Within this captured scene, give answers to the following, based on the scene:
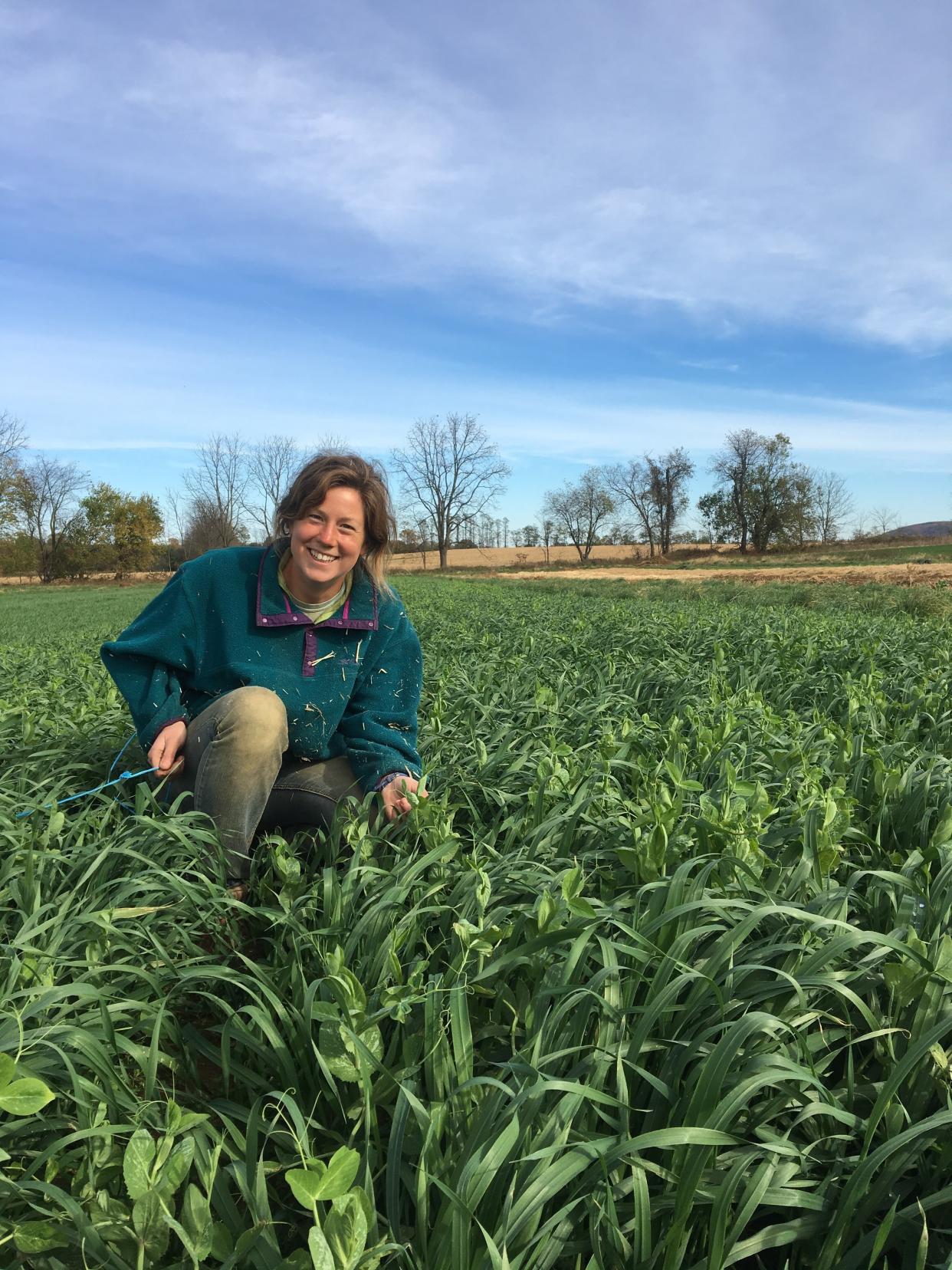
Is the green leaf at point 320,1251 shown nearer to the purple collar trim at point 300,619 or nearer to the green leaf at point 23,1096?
the green leaf at point 23,1096

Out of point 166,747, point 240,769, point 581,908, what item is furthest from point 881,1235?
point 166,747

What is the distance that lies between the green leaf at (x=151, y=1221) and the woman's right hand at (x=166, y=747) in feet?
5.41

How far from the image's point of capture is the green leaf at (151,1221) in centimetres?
118

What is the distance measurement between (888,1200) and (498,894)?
1048 mm

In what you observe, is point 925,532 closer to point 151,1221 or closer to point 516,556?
point 516,556

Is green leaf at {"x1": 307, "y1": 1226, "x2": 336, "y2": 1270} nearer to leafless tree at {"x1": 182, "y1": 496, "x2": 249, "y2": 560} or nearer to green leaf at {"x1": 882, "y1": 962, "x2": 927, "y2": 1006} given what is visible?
green leaf at {"x1": 882, "y1": 962, "x2": 927, "y2": 1006}

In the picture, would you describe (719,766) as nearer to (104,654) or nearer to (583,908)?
(583,908)

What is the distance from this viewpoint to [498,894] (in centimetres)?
209

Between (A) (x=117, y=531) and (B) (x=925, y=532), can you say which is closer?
(A) (x=117, y=531)

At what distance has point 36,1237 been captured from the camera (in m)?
1.21

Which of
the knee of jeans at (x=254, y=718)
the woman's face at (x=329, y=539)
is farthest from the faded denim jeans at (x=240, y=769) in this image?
the woman's face at (x=329, y=539)

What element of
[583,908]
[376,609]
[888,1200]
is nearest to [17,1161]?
[583,908]

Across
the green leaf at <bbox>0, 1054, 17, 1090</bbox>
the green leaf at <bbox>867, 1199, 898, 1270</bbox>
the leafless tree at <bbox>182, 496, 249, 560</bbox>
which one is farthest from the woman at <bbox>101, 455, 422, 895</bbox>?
the leafless tree at <bbox>182, 496, 249, 560</bbox>

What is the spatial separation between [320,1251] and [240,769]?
5.46 ft
